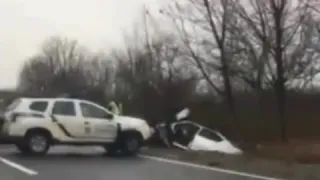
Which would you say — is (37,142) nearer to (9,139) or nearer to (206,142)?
(9,139)

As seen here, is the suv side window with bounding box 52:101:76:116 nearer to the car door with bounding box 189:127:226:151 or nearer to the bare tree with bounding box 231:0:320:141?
Answer: the car door with bounding box 189:127:226:151

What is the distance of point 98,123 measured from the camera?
2367 centimetres

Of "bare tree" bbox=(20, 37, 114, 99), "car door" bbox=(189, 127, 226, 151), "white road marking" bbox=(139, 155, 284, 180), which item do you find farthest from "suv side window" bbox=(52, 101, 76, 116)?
"bare tree" bbox=(20, 37, 114, 99)

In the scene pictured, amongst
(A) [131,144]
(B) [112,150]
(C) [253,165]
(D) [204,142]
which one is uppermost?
(D) [204,142]

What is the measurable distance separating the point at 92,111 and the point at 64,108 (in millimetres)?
886

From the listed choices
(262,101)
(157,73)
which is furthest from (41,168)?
(157,73)

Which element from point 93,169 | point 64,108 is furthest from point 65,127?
point 93,169

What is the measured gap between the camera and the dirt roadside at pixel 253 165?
1650cm

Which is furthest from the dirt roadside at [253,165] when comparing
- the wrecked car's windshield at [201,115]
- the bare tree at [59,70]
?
the bare tree at [59,70]

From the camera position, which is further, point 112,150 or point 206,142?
point 206,142

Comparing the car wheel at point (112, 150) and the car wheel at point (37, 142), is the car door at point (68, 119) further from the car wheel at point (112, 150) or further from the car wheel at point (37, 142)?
the car wheel at point (112, 150)

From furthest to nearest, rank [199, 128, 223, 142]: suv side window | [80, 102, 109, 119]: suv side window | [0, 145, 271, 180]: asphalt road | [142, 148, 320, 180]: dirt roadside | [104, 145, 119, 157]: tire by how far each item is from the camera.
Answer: [199, 128, 223, 142]: suv side window → [104, 145, 119, 157]: tire → [80, 102, 109, 119]: suv side window → [142, 148, 320, 180]: dirt roadside → [0, 145, 271, 180]: asphalt road

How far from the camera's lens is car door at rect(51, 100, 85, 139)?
23.4m

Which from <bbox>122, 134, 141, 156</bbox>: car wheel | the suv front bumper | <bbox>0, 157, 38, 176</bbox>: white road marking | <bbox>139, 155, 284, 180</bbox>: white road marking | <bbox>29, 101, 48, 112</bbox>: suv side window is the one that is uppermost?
<bbox>29, 101, 48, 112</bbox>: suv side window
